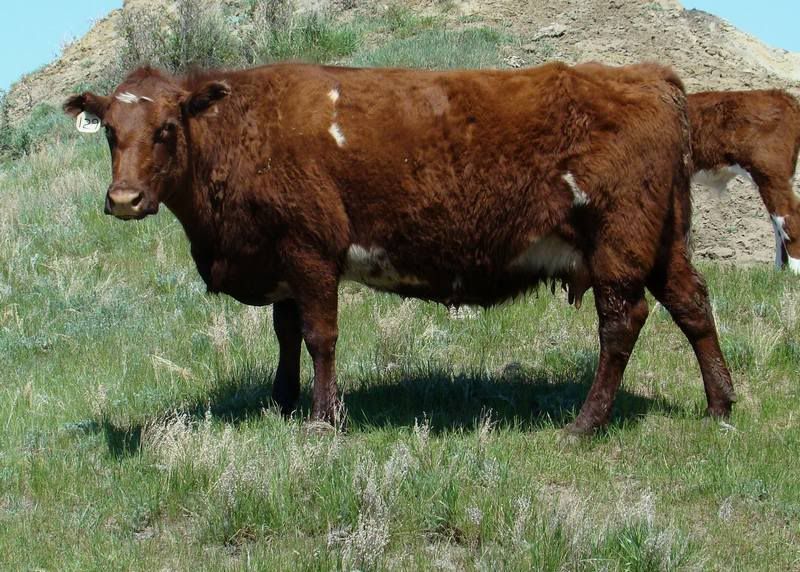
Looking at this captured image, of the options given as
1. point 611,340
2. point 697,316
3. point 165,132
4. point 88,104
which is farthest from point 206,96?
point 697,316

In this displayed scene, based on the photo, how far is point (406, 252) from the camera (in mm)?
7355

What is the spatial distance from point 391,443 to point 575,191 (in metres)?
2.06

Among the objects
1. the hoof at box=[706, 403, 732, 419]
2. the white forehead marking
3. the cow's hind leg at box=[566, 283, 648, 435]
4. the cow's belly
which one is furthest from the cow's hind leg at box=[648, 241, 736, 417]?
the white forehead marking

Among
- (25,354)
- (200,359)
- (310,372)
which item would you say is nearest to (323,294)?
(310,372)

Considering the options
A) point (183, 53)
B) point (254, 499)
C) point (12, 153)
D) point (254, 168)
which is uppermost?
point (254, 168)

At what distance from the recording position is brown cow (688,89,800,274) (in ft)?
40.3

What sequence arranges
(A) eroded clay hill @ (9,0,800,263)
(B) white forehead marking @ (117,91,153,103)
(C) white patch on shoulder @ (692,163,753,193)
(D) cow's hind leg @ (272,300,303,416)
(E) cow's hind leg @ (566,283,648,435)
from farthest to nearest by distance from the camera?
(A) eroded clay hill @ (9,0,800,263)
(C) white patch on shoulder @ (692,163,753,193)
(D) cow's hind leg @ (272,300,303,416)
(E) cow's hind leg @ (566,283,648,435)
(B) white forehead marking @ (117,91,153,103)

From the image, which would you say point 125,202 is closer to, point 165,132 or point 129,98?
point 165,132

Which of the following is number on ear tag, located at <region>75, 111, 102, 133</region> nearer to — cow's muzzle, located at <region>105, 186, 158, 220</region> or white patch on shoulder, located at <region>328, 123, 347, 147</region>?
cow's muzzle, located at <region>105, 186, 158, 220</region>

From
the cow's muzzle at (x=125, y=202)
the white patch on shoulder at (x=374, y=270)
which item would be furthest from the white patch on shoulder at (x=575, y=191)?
the cow's muzzle at (x=125, y=202)

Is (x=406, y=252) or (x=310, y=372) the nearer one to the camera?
(x=406, y=252)

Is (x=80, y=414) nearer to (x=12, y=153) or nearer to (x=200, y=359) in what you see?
(x=200, y=359)

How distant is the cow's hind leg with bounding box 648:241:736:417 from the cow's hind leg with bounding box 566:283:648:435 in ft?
1.32

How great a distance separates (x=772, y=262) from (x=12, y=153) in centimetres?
1559
